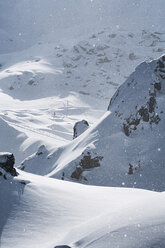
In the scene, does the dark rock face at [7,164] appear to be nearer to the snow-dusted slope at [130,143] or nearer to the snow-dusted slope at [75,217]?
the snow-dusted slope at [75,217]

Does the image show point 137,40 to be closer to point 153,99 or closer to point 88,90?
point 88,90

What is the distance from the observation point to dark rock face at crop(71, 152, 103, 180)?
15.3 meters

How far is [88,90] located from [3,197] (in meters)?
70.8

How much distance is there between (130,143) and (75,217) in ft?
29.4

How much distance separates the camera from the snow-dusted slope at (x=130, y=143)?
14562 mm

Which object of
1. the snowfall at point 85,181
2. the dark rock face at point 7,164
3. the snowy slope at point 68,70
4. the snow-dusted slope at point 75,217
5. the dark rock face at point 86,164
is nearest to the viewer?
the snow-dusted slope at point 75,217

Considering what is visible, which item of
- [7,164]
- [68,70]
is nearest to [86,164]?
[7,164]

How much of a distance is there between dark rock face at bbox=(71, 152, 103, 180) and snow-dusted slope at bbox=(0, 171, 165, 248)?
5.54 meters

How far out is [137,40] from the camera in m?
114

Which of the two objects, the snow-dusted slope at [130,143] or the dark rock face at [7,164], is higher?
the dark rock face at [7,164]

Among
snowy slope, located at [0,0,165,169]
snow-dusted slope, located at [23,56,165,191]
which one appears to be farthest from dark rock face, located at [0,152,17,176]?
snowy slope, located at [0,0,165,169]

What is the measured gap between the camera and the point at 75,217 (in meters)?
6.95

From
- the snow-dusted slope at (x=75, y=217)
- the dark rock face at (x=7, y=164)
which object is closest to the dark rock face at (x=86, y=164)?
the snow-dusted slope at (x=75, y=217)

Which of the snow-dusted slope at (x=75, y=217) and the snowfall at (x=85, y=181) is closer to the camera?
the snow-dusted slope at (x=75, y=217)
